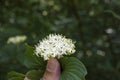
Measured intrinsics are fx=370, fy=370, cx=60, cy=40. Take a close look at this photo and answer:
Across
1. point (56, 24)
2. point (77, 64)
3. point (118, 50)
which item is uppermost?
point (56, 24)

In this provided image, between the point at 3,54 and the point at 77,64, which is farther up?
the point at 3,54

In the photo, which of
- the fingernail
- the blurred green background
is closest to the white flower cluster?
the fingernail

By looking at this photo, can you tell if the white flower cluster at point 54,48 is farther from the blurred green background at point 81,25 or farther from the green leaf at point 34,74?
the blurred green background at point 81,25

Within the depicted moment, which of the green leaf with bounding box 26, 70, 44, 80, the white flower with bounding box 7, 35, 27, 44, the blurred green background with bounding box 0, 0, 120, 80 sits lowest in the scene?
the green leaf with bounding box 26, 70, 44, 80

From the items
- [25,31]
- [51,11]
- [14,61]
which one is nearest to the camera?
[14,61]

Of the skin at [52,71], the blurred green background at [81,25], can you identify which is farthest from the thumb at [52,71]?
the blurred green background at [81,25]

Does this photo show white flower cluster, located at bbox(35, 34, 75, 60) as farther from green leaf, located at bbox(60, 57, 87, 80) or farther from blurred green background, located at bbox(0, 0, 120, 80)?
blurred green background, located at bbox(0, 0, 120, 80)

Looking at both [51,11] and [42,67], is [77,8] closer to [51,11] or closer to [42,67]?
[51,11]

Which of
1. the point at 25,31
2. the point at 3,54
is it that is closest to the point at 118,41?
the point at 25,31
